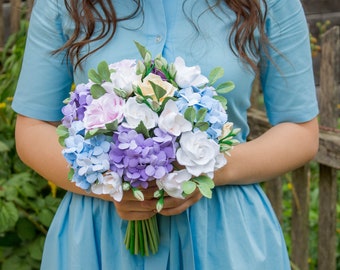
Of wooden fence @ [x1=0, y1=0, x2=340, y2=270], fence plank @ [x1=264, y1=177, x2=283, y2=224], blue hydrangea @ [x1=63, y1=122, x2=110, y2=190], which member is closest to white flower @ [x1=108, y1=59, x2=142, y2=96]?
blue hydrangea @ [x1=63, y1=122, x2=110, y2=190]

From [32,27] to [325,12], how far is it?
3816 millimetres

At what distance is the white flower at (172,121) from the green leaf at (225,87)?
0.18m

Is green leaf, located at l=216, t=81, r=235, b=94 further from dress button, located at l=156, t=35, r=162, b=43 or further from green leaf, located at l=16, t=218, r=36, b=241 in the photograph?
green leaf, located at l=16, t=218, r=36, b=241

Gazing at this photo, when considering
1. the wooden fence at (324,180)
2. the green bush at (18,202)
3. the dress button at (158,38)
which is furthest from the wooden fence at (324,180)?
the dress button at (158,38)

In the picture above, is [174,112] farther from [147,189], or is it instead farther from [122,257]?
[122,257]

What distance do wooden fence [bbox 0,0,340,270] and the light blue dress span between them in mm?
1031

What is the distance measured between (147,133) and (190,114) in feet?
0.31

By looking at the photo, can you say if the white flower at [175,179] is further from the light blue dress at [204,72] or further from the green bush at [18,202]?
the green bush at [18,202]

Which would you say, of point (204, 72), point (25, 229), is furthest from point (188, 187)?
point (25, 229)

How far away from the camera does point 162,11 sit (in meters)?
1.98

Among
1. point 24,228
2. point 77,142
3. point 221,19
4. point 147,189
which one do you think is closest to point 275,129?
point 221,19

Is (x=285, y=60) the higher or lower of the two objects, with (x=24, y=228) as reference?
higher

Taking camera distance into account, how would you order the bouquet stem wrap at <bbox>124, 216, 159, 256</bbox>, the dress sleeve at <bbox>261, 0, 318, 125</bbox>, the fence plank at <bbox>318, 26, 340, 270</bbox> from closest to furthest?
the bouquet stem wrap at <bbox>124, 216, 159, 256</bbox>
the dress sleeve at <bbox>261, 0, 318, 125</bbox>
the fence plank at <bbox>318, 26, 340, 270</bbox>

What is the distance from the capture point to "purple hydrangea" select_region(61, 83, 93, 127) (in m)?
1.73
